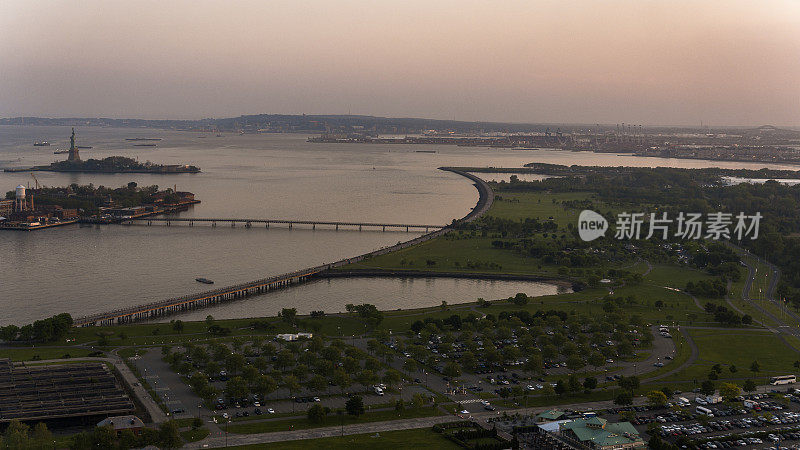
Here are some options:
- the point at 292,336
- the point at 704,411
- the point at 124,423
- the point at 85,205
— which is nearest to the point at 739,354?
the point at 704,411

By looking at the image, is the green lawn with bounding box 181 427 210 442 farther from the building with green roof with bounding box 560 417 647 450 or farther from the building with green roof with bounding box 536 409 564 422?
the building with green roof with bounding box 560 417 647 450

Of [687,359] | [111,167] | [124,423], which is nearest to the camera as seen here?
[124,423]

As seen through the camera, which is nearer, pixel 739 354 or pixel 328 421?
pixel 328 421

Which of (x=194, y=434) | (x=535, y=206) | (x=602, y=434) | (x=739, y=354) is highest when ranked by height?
(x=535, y=206)

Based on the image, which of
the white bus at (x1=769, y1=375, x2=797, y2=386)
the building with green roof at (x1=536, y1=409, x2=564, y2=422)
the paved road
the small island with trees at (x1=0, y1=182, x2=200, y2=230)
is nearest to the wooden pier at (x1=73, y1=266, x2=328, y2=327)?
the paved road

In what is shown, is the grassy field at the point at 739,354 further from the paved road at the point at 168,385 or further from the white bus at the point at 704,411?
the paved road at the point at 168,385

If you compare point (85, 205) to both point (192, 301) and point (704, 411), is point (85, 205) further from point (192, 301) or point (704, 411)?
point (704, 411)
